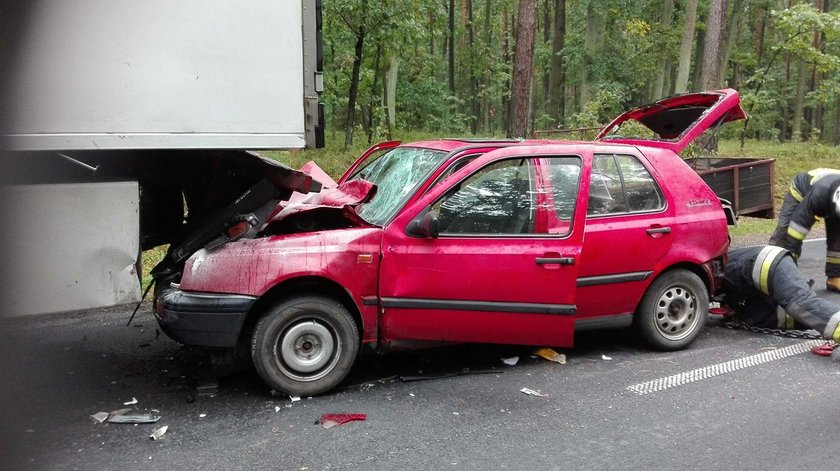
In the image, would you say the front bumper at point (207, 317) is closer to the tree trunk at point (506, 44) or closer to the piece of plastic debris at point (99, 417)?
the piece of plastic debris at point (99, 417)

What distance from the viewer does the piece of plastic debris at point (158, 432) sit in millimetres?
3592

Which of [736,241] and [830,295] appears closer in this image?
[830,295]

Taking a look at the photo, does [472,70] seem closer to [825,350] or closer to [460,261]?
[825,350]

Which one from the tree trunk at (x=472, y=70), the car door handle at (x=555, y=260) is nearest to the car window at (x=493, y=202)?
the car door handle at (x=555, y=260)

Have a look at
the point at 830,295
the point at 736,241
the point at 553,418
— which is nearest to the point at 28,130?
the point at 553,418

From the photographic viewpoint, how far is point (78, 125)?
3473 millimetres

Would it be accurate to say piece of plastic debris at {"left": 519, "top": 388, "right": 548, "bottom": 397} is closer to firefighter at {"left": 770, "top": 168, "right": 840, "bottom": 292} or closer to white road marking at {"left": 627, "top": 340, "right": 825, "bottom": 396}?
white road marking at {"left": 627, "top": 340, "right": 825, "bottom": 396}

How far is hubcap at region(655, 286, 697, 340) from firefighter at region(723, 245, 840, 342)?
0.71 meters

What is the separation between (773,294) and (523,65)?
270 inches

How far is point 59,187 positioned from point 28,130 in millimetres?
390

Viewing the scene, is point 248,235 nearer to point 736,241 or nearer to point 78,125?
point 78,125

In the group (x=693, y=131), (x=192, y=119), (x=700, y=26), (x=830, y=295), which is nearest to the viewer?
(x=192, y=119)

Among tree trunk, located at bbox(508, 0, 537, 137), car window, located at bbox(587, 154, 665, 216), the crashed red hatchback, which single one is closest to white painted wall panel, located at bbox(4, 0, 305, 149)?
the crashed red hatchback

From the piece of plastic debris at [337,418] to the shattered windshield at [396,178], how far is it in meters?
1.24
